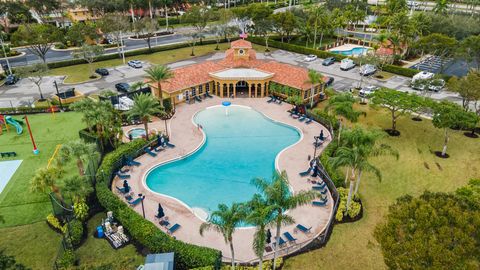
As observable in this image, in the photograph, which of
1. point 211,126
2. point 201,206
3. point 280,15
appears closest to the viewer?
point 201,206

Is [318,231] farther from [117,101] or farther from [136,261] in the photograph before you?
[117,101]

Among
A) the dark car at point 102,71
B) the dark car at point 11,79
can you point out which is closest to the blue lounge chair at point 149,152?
the dark car at point 102,71

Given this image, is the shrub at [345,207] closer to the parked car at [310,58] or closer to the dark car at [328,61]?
the dark car at [328,61]

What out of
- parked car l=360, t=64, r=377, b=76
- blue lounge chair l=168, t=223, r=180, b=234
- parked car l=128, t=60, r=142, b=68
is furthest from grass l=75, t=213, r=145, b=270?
parked car l=360, t=64, r=377, b=76

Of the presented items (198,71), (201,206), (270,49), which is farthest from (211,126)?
(270,49)

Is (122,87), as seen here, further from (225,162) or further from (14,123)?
(225,162)
